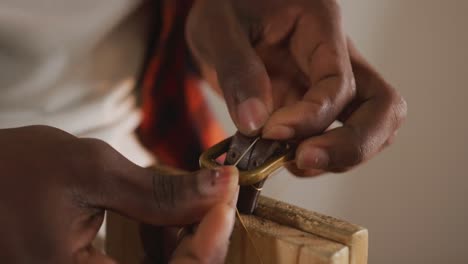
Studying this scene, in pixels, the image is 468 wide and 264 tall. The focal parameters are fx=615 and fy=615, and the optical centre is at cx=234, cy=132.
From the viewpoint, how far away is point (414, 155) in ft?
4.44

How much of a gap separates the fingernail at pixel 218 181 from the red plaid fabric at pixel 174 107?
1.29 ft

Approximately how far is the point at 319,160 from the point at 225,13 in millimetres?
227

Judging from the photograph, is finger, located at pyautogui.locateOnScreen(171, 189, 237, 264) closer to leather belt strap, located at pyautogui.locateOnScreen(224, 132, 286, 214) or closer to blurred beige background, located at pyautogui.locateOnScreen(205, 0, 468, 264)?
leather belt strap, located at pyautogui.locateOnScreen(224, 132, 286, 214)

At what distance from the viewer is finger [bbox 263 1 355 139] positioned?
554 millimetres

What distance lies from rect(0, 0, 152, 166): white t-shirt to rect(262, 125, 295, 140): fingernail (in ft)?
1.05

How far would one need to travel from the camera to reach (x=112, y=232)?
0.67 meters

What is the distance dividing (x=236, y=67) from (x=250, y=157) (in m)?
0.13

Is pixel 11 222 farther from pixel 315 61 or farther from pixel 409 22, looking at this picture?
pixel 409 22

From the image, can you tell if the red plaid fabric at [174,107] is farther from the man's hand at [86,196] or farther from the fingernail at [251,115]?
the man's hand at [86,196]

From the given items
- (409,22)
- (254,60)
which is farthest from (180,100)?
(409,22)

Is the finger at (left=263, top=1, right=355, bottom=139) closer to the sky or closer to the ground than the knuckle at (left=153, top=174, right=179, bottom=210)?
closer to the ground

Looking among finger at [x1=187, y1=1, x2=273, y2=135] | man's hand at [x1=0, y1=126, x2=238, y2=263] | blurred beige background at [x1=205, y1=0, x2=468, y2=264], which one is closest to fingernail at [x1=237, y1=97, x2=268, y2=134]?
finger at [x1=187, y1=1, x2=273, y2=135]

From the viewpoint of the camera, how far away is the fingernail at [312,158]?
534mm

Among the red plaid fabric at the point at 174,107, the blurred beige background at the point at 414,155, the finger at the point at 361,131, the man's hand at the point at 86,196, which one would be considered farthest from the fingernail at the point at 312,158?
the blurred beige background at the point at 414,155
